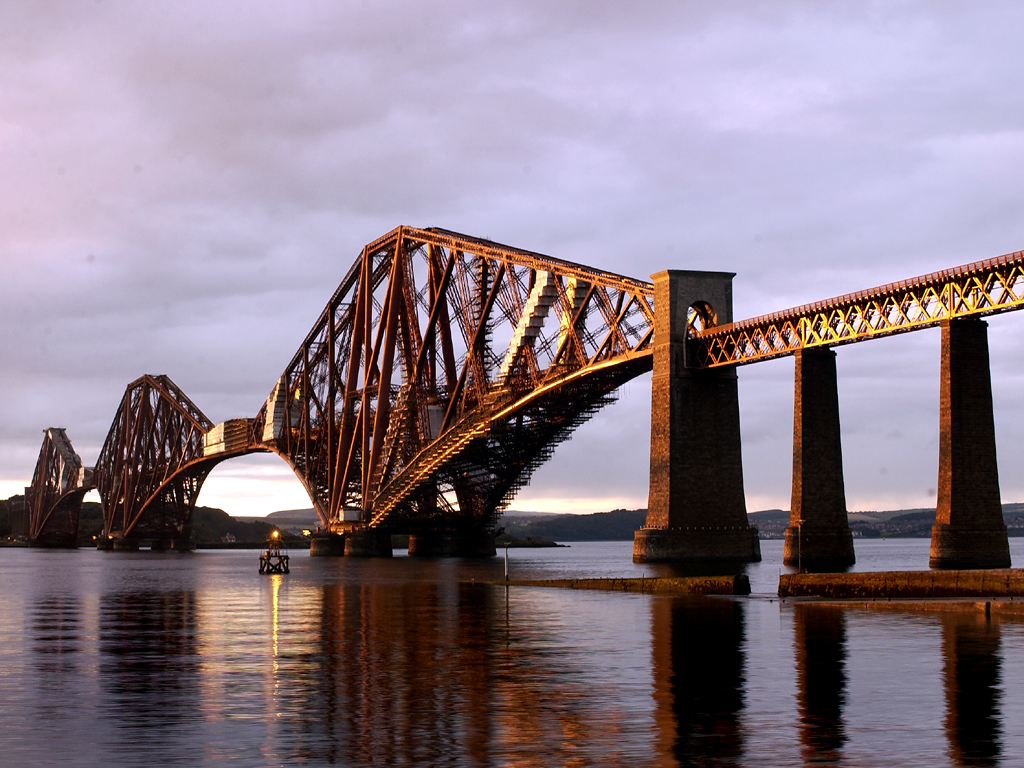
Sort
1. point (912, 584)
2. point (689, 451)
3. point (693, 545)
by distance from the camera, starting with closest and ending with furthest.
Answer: point (912, 584)
point (693, 545)
point (689, 451)

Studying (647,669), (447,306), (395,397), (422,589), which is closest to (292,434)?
(395,397)

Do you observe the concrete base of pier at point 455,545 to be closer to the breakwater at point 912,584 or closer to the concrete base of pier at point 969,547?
the concrete base of pier at point 969,547

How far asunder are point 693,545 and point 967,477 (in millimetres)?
25114

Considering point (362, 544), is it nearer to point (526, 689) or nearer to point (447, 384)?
point (447, 384)

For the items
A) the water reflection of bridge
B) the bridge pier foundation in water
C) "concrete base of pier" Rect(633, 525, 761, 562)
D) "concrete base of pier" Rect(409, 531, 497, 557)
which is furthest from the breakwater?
the bridge pier foundation in water

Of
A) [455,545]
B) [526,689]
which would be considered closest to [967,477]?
[526,689]

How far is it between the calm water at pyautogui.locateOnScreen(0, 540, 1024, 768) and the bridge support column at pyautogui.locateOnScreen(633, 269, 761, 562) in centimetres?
4280

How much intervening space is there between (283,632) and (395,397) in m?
99.8

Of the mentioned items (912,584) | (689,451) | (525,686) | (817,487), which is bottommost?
(525,686)

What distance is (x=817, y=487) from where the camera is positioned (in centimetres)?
7488

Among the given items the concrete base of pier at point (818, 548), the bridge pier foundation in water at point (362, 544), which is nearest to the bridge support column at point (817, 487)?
the concrete base of pier at point (818, 548)

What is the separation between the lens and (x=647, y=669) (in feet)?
86.3

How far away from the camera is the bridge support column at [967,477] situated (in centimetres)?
6328

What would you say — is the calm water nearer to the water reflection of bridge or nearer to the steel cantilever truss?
the water reflection of bridge
